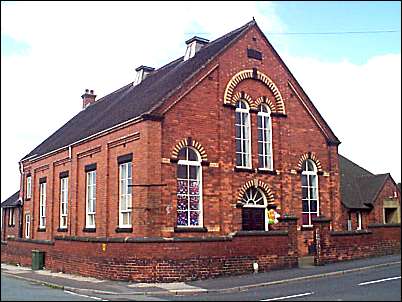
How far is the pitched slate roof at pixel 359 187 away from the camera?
36594mm

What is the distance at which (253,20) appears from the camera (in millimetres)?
26062

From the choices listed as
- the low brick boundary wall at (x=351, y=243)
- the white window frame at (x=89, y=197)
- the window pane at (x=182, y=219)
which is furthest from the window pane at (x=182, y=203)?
the white window frame at (x=89, y=197)

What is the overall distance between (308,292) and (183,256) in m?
5.57

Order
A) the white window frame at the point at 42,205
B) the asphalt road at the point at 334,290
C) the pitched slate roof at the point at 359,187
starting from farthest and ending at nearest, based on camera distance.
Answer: the pitched slate roof at the point at 359,187
the white window frame at the point at 42,205
the asphalt road at the point at 334,290

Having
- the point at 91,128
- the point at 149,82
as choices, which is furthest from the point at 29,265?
the point at 149,82

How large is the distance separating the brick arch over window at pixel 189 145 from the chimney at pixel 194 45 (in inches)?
296

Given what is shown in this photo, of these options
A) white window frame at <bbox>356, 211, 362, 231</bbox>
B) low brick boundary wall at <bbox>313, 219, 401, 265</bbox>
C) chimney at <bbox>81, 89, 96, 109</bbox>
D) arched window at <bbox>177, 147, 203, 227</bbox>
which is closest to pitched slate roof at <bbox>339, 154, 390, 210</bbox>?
white window frame at <bbox>356, 211, 362, 231</bbox>

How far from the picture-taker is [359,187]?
127 ft

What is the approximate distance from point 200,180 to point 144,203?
2.86 meters

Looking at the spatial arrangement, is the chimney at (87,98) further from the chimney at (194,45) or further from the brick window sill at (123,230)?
the brick window sill at (123,230)

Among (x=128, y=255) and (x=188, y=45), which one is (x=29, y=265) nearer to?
(x=128, y=255)

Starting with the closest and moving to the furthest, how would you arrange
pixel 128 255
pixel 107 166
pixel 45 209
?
pixel 128 255 < pixel 107 166 < pixel 45 209

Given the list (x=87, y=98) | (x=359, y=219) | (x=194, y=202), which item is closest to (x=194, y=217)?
(x=194, y=202)

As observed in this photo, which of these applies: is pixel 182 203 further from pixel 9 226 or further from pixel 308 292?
pixel 9 226
